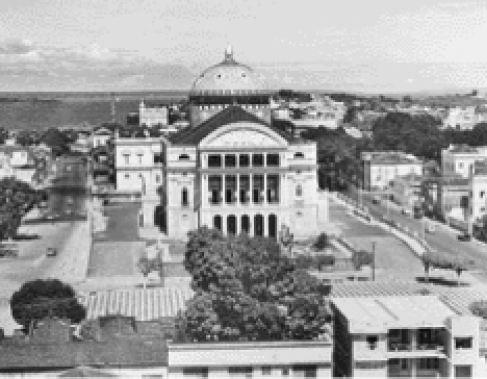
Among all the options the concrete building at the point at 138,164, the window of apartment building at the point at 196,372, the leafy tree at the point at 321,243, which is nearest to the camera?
the window of apartment building at the point at 196,372

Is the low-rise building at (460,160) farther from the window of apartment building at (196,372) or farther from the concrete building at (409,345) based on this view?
the window of apartment building at (196,372)

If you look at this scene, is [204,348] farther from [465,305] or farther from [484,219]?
[484,219]

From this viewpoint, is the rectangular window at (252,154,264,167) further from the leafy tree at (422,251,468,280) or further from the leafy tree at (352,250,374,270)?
the leafy tree at (422,251,468,280)

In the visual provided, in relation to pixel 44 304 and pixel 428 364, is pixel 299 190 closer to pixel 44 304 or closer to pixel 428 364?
pixel 44 304

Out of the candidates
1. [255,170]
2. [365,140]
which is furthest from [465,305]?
[365,140]

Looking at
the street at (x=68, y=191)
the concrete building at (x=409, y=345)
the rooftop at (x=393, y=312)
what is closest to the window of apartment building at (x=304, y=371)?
the concrete building at (x=409, y=345)

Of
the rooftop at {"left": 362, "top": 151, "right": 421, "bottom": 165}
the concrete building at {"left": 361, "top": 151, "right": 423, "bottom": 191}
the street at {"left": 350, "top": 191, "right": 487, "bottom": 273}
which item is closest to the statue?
the street at {"left": 350, "top": 191, "right": 487, "bottom": 273}
